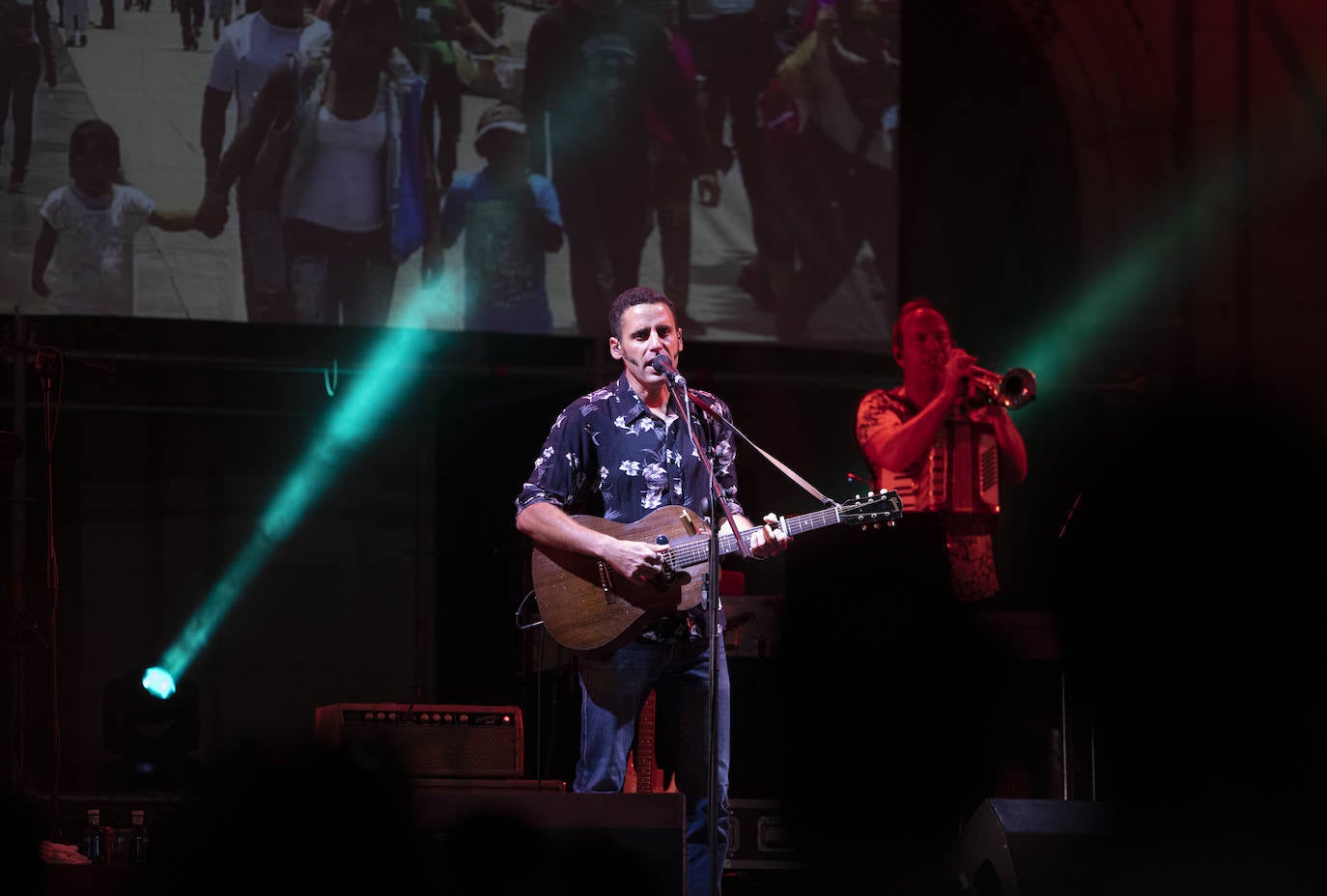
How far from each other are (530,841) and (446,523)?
6974mm

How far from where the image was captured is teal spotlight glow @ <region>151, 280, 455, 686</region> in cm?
861

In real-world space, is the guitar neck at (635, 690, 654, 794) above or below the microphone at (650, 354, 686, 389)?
below

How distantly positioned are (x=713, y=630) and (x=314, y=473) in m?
5.99

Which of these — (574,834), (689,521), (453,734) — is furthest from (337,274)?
(574,834)

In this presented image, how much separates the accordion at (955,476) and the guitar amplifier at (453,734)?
183cm

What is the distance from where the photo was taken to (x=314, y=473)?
9180 mm

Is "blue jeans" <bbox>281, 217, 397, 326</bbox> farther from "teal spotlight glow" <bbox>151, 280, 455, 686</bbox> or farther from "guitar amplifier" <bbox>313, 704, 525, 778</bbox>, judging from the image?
"guitar amplifier" <bbox>313, 704, 525, 778</bbox>

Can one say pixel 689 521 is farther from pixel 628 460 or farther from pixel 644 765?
pixel 644 765

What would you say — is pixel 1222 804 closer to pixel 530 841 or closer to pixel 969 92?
pixel 530 841

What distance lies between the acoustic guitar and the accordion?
183 cm

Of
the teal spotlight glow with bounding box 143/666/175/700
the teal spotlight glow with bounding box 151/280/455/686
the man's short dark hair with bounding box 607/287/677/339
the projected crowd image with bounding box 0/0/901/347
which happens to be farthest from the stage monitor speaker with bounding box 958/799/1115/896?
the teal spotlight glow with bounding box 151/280/455/686

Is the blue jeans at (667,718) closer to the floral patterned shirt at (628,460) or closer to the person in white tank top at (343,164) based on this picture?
the floral patterned shirt at (628,460)

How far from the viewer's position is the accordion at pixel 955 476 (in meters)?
5.99

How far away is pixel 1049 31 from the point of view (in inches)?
349
